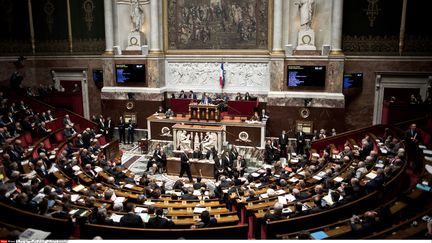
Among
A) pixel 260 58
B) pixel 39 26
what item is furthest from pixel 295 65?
pixel 39 26

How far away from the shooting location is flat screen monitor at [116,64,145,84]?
2178 centimetres

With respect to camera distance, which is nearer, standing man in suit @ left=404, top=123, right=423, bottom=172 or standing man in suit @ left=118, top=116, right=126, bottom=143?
standing man in suit @ left=404, top=123, right=423, bottom=172

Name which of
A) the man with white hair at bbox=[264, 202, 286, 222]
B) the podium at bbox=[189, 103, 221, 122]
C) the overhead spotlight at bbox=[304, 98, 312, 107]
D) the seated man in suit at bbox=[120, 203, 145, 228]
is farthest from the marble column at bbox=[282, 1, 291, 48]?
the seated man in suit at bbox=[120, 203, 145, 228]

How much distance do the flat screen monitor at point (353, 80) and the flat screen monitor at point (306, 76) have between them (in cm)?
127

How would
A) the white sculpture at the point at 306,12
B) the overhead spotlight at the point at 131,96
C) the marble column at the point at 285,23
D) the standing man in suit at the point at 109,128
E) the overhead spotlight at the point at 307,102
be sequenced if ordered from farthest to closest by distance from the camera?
1. the overhead spotlight at the point at 131,96
2. the standing man in suit at the point at 109,128
3. the marble column at the point at 285,23
4. the overhead spotlight at the point at 307,102
5. the white sculpture at the point at 306,12

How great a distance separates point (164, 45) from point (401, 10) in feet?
44.9

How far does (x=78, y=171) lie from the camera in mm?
12352

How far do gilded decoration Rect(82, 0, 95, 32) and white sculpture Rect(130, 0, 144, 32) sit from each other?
10.1ft

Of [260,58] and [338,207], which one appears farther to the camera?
[260,58]

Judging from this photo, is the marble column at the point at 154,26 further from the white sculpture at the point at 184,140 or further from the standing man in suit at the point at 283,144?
the standing man in suit at the point at 283,144

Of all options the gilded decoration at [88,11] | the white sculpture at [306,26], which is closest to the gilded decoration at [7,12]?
the gilded decoration at [88,11]

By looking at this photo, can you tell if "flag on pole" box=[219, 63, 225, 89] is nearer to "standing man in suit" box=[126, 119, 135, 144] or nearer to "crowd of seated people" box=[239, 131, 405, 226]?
"standing man in suit" box=[126, 119, 135, 144]

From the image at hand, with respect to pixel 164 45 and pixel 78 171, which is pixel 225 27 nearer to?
pixel 164 45

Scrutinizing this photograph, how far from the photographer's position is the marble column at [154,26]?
21.3 m
